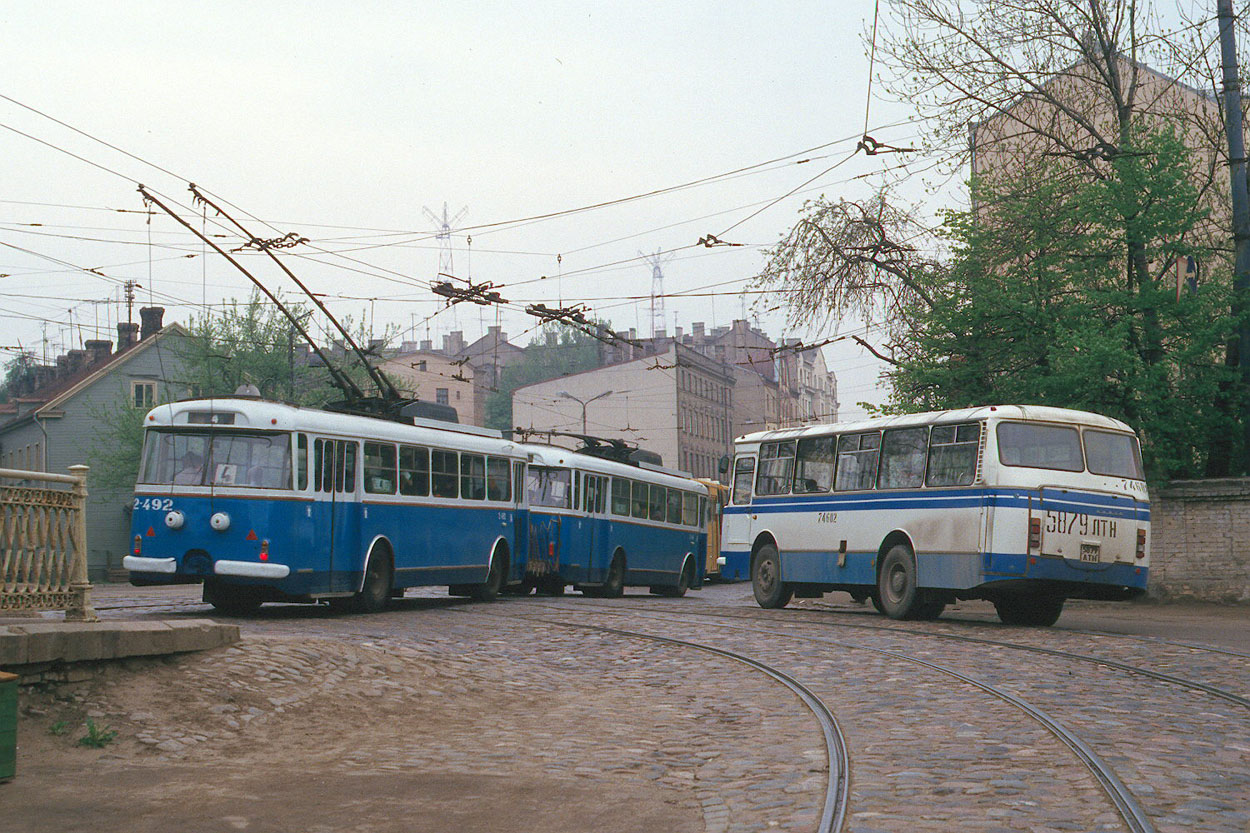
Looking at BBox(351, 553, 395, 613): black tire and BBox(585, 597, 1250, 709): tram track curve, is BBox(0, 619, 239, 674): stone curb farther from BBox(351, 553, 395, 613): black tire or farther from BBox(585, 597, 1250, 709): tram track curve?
BBox(351, 553, 395, 613): black tire

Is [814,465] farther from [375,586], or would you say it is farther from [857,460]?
[375,586]

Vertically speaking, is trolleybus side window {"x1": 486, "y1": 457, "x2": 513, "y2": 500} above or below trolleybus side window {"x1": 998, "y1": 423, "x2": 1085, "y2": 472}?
below

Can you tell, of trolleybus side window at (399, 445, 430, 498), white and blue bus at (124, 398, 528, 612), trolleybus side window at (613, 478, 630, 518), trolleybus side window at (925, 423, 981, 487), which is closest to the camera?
white and blue bus at (124, 398, 528, 612)

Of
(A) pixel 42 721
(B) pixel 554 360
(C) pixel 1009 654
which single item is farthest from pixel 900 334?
(B) pixel 554 360

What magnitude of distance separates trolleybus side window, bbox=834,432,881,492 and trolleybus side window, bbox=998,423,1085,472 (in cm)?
267

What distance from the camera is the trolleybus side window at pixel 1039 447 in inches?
746

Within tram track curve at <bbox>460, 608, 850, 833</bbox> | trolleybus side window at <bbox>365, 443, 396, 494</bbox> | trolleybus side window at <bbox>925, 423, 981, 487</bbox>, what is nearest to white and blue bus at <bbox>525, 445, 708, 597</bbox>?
trolleybus side window at <bbox>365, 443, 396, 494</bbox>

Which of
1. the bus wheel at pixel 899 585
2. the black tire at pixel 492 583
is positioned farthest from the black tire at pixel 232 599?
the bus wheel at pixel 899 585

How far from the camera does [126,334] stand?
69500 millimetres

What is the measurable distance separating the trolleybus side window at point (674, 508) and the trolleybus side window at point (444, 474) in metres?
10.7

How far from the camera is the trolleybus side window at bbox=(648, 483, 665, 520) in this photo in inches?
1266

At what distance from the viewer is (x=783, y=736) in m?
9.88

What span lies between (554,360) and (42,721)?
404 feet

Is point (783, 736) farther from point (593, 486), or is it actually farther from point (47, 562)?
Result: point (593, 486)
